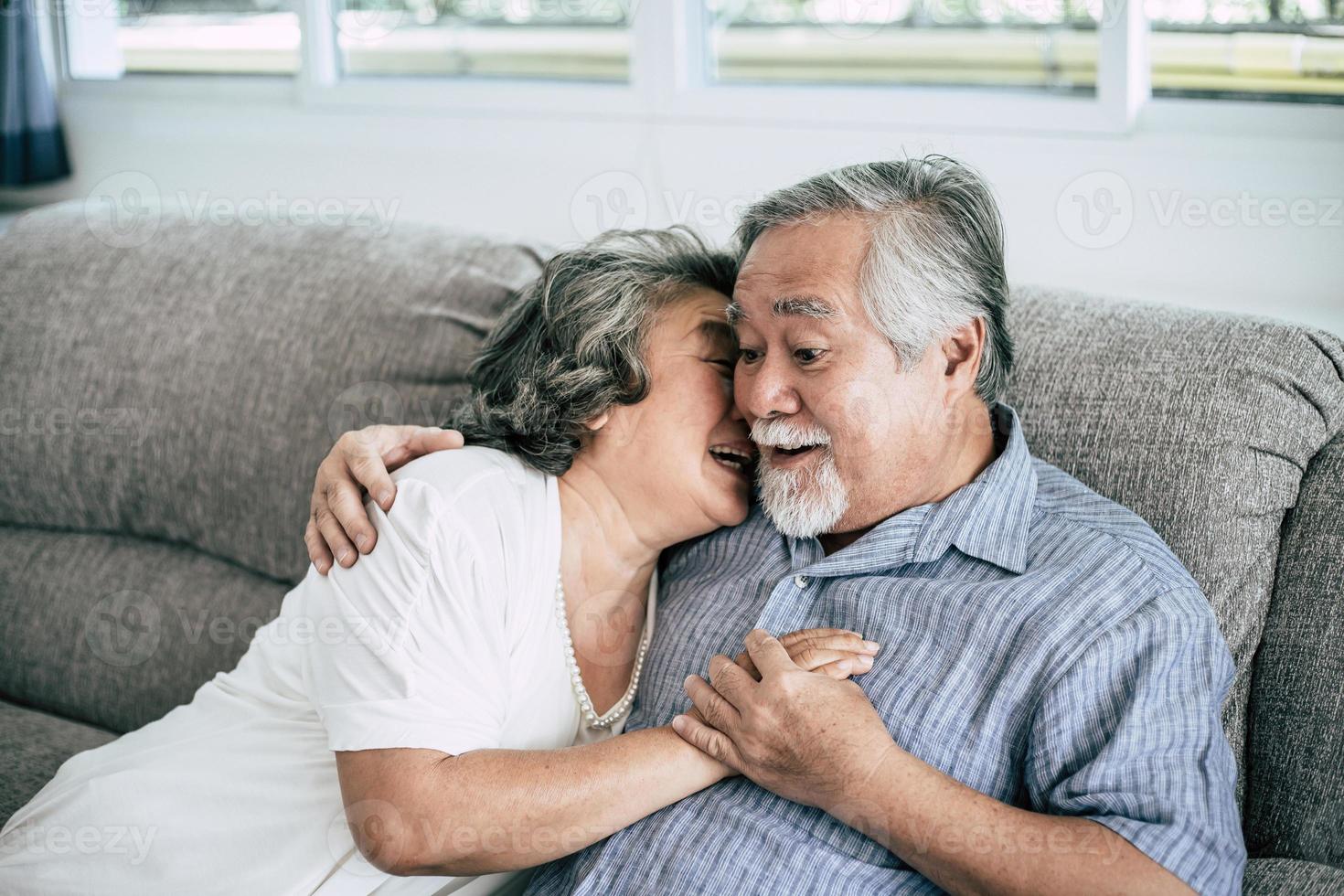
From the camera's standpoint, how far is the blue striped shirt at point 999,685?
119cm

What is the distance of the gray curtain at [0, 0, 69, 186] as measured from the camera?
132 inches

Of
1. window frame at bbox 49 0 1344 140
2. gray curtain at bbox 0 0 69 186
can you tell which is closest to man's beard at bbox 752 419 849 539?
window frame at bbox 49 0 1344 140

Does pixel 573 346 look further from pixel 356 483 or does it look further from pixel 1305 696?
pixel 1305 696

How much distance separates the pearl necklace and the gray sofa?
537 millimetres

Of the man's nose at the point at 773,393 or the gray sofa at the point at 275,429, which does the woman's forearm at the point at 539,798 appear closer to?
the man's nose at the point at 773,393

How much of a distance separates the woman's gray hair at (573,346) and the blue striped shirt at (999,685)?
0.30 m

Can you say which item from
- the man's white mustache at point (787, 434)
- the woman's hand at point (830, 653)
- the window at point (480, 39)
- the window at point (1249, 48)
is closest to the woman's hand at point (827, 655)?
the woman's hand at point (830, 653)

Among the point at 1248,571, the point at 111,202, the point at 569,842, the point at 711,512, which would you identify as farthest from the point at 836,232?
the point at 111,202

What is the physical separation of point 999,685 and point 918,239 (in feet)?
1.74

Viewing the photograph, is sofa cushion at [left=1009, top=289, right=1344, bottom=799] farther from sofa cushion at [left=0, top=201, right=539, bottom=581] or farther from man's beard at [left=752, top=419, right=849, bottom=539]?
sofa cushion at [left=0, top=201, right=539, bottom=581]

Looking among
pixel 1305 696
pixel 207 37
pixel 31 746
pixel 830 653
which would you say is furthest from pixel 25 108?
pixel 1305 696

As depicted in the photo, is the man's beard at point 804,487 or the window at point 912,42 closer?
the man's beard at point 804,487

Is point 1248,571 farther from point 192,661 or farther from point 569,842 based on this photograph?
point 192,661

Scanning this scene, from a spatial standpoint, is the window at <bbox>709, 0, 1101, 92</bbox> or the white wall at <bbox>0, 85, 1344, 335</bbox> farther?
the window at <bbox>709, 0, 1101, 92</bbox>
